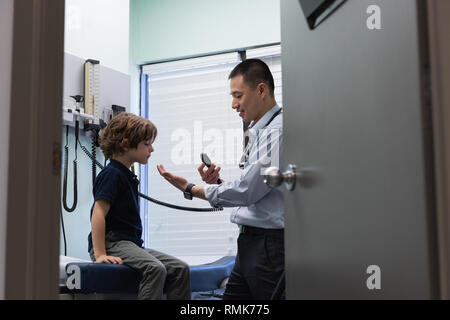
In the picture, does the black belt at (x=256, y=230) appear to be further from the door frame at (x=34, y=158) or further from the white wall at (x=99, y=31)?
the white wall at (x=99, y=31)

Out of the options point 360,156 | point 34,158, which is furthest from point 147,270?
point 360,156

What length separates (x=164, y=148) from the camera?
12.8ft

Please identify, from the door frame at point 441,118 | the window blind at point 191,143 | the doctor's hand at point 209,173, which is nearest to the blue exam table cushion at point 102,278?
the doctor's hand at point 209,173

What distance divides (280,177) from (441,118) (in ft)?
1.85

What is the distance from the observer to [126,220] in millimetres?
2191

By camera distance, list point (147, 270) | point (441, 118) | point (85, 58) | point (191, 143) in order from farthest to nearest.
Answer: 1. point (191, 143)
2. point (85, 58)
3. point (147, 270)
4. point (441, 118)

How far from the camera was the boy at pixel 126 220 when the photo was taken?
6.54 feet

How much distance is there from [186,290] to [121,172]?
592mm

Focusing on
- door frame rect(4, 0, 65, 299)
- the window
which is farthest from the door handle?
the window

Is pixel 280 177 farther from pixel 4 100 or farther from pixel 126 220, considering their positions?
pixel 126 220

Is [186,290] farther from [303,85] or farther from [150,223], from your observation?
[150,223]

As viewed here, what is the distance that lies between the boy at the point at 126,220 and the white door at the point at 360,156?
856mm

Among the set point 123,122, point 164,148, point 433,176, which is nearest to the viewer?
point 433,176
